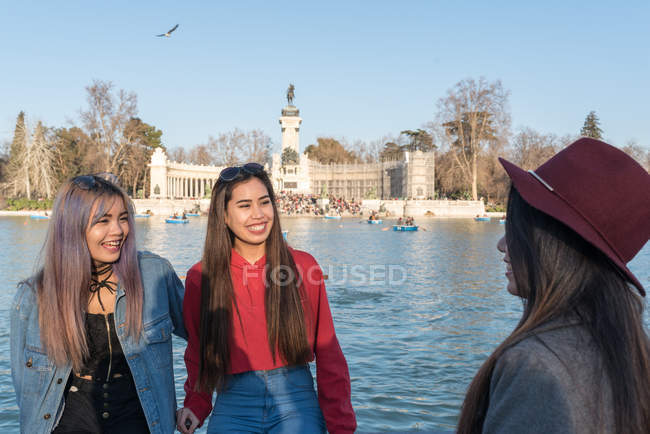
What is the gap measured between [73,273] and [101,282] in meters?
0.16

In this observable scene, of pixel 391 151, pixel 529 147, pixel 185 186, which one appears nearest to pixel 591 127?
pixel 529 147

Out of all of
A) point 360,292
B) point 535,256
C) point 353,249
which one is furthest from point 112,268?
point 353,249

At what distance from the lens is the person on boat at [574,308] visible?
104 cm

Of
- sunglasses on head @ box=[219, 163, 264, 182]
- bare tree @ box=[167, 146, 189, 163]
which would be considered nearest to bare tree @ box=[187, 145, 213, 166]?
bare tree @ box=[167, 146, 189, 163]

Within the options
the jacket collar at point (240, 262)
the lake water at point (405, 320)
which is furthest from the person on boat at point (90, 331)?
the lake water at point (405, 320)

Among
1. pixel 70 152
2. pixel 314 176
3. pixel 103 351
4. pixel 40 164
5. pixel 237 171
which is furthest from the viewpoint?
pixel 314 176

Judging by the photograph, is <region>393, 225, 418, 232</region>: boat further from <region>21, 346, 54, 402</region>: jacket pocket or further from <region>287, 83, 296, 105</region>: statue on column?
<region>287, 83, 296, 105</region>: statue on column

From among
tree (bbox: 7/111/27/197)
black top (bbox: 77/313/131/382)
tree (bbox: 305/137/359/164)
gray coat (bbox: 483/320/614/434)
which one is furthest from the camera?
tree (bbox: 305/137/359/164)

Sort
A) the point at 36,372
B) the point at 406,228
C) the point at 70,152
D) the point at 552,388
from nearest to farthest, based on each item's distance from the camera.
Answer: the point at 552,388 → the point at 36,372 → the point at 406,228 → the point at 70,152

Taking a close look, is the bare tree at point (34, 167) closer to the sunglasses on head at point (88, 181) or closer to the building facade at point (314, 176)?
the building facade at point (314, 176)

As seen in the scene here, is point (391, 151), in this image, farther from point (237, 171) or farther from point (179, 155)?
point (237, 171)

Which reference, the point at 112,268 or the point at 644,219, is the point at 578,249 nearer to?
the point at 644,219

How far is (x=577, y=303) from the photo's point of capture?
1.12 m

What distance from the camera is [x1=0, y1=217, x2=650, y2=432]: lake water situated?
5641 mm
